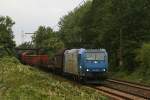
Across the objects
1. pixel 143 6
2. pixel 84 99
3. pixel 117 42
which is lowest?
pixel 84 99

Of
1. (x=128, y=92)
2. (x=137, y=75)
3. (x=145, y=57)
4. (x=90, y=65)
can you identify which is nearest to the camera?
(x=128, y=92)

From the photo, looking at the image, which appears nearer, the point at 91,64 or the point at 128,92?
the point at 128,92

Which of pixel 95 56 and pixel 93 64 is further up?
pixel 95 56

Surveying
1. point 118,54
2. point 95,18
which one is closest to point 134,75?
point 118,54

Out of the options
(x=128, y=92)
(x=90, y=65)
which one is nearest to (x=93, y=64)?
(x=90, y=65)

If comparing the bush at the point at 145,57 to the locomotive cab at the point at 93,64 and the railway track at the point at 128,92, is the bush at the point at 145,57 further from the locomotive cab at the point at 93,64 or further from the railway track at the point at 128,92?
the railway track at the point at 128,92

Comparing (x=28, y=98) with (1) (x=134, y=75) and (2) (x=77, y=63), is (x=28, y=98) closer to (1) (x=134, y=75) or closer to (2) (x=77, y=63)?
(2) (x=77, y=63)

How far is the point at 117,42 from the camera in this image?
2292 inches

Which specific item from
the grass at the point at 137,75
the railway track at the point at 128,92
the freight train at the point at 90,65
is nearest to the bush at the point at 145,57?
the grass at the point at 137,75

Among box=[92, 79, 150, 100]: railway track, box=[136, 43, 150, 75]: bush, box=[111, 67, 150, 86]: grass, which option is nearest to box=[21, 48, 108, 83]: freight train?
box=[111, 67, 150, 86]: grass

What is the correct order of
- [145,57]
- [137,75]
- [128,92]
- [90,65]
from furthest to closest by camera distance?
1. [137,75]
2. [145,57]
3. [90,65]
4. [128,92]

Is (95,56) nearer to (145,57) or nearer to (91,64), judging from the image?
(91,64)

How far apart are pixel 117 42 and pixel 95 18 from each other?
14.5m

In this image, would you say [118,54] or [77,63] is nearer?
[77,63]
